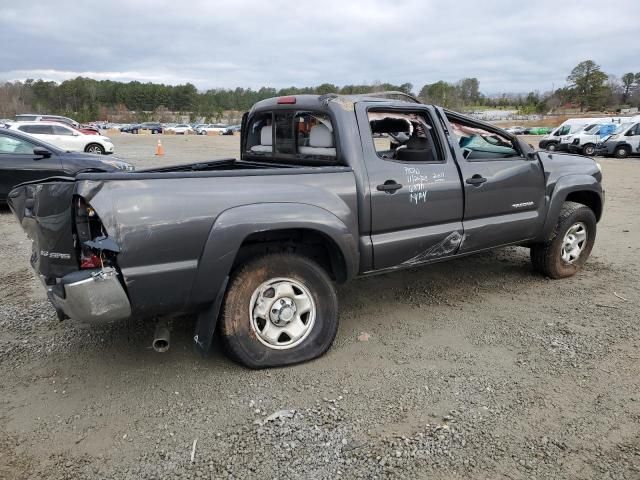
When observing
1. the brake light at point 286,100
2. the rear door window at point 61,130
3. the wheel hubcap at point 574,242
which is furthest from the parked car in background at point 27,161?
the rear door window at point 61,130

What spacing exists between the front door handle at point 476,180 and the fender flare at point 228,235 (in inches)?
58.5

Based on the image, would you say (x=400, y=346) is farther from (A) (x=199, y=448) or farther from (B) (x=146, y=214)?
(B) (x=146, y=214)

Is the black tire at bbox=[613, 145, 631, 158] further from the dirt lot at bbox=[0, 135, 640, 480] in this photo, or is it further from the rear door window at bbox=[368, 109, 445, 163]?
the rear door window at bbox=[368, 109, 445, 163]

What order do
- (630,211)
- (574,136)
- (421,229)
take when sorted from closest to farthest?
(421,229), (630,211), (574,136)

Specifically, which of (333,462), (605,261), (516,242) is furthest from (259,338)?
(605,261)

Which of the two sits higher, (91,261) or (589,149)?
(91,261)

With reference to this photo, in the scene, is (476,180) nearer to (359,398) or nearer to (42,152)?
(359,398)

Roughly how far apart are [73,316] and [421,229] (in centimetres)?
252

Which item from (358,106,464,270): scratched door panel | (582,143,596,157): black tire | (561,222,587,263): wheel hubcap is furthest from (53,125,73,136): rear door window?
(582,143,596,157): black tire

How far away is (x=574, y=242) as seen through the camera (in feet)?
17.4

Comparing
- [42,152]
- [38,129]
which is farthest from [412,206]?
[38,129]

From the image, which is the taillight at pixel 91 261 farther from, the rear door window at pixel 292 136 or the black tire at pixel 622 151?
the black tire at pixel 622 151

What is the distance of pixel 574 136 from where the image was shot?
2702 centimetres

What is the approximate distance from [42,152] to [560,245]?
321 inches
